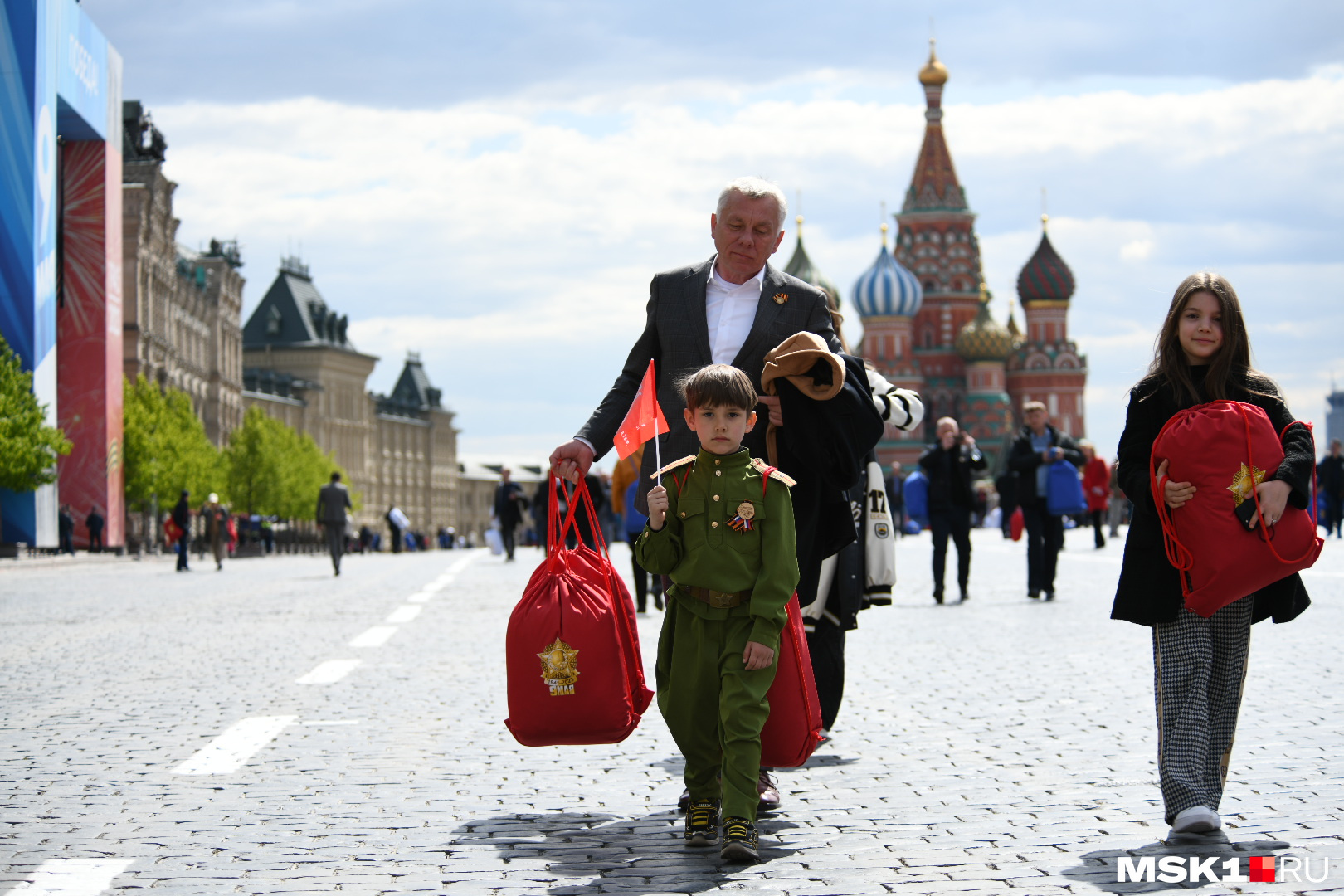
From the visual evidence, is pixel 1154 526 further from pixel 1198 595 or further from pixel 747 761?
pixel 747 761

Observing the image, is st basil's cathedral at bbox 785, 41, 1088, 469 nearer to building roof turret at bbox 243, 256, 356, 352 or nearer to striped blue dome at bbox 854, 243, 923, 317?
striped blue dome at bbox 854, 243, 923, 317

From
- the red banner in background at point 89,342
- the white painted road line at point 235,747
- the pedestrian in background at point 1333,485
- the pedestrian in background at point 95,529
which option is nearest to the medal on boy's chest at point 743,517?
the white painted road line at point 235,747

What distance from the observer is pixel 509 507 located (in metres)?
35.9

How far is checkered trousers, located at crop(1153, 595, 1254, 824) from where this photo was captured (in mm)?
5391

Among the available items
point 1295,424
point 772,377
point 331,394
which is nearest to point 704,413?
point 772,377

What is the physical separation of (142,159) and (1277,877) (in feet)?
290

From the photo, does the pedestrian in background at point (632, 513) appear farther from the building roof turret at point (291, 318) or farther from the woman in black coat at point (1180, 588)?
the building roof turret at point (291, 318)

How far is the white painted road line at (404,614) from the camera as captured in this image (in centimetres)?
1673

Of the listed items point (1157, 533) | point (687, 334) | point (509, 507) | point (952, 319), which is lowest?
point (1157, 533)

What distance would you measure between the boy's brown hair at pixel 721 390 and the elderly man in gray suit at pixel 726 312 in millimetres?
486

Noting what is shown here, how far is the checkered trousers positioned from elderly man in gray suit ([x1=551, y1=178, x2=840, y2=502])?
150 centimetres

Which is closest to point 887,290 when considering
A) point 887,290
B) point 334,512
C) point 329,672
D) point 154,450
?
point 887,290

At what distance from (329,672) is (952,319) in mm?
128810

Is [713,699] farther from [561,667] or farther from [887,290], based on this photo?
[887,290]
